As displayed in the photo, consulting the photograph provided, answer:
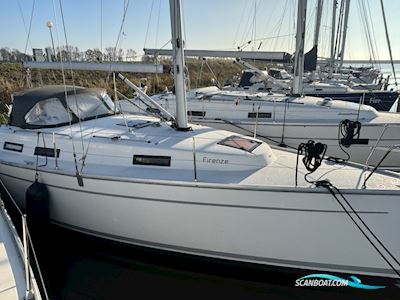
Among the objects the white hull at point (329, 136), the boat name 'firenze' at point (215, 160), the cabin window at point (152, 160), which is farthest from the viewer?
the white hull at point (329, 136)

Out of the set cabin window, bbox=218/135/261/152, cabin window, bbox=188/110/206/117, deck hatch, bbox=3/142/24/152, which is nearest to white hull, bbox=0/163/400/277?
cabin window, bbox=218/135/261/152

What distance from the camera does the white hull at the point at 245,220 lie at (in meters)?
4.01

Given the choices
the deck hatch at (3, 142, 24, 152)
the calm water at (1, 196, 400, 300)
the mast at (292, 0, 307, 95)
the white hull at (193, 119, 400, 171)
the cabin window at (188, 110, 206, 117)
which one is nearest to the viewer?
the calm water at (1, 196, 400, 300)

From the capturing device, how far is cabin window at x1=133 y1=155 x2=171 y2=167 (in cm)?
490

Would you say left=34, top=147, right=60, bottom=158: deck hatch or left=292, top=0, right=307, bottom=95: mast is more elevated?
left=292, top=0, right=307, bottom=95: mast

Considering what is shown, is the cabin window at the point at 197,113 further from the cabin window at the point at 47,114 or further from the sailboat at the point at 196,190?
the cabin window at the point at 47,114

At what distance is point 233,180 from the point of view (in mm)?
4430

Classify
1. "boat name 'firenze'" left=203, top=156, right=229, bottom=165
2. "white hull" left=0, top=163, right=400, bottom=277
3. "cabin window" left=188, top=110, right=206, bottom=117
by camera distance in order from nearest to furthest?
1. "white hull" left=0, top=163, right=400, bottom=277
2. "boat name 'firenze'" left=203, top=156, right=229, bottom=165
3. "cabin window" left=188, top=110, right=206, bottom=117

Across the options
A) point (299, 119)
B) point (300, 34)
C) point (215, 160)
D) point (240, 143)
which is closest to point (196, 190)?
point (215, 160)

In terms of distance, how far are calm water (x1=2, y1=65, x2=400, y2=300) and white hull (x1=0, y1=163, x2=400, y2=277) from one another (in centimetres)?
31

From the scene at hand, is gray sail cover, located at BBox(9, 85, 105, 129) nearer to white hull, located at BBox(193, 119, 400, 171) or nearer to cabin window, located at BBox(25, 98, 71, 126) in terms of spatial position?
cabin window, located at BBox(25, 98, 71, 126)

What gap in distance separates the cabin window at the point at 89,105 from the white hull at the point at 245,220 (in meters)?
1.57

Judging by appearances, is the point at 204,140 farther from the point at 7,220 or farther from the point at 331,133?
the point at 331,133

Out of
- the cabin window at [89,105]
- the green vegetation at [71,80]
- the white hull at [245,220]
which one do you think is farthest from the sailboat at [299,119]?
the green vegetation at [71,80]
